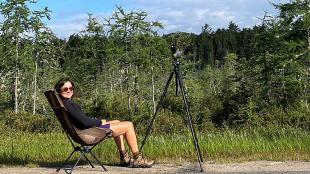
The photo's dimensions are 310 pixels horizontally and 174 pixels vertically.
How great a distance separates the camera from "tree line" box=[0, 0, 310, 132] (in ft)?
68.8

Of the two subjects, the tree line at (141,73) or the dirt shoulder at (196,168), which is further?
the tree line at (141,73)

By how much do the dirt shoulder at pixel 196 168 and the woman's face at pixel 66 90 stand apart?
1.01 meters

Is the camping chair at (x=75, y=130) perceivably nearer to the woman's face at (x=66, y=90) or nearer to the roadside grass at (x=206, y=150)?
the woman's face at (x=66, y=90)

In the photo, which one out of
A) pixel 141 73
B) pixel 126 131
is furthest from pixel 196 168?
pixel 141 73

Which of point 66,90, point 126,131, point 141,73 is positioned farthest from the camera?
point 141,73

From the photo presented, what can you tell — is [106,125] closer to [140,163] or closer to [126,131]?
[126,131]

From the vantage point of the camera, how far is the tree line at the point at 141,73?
68.8 feet

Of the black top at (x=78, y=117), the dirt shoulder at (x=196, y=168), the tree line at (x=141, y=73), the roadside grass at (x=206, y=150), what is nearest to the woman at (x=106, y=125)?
the black top at (x=78, y=117)

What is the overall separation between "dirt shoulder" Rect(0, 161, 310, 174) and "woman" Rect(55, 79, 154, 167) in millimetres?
151

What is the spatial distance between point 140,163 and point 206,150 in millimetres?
1195

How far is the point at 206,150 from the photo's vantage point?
7.87m

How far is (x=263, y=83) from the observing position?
2347 cm

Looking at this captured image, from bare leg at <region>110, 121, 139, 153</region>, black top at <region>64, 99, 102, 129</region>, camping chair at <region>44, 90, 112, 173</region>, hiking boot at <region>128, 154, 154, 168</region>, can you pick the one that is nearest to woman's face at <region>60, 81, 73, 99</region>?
black top at <region>64, 99, 102, 129</region>

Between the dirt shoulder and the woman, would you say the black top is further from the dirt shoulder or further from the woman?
the dirt shoulder
